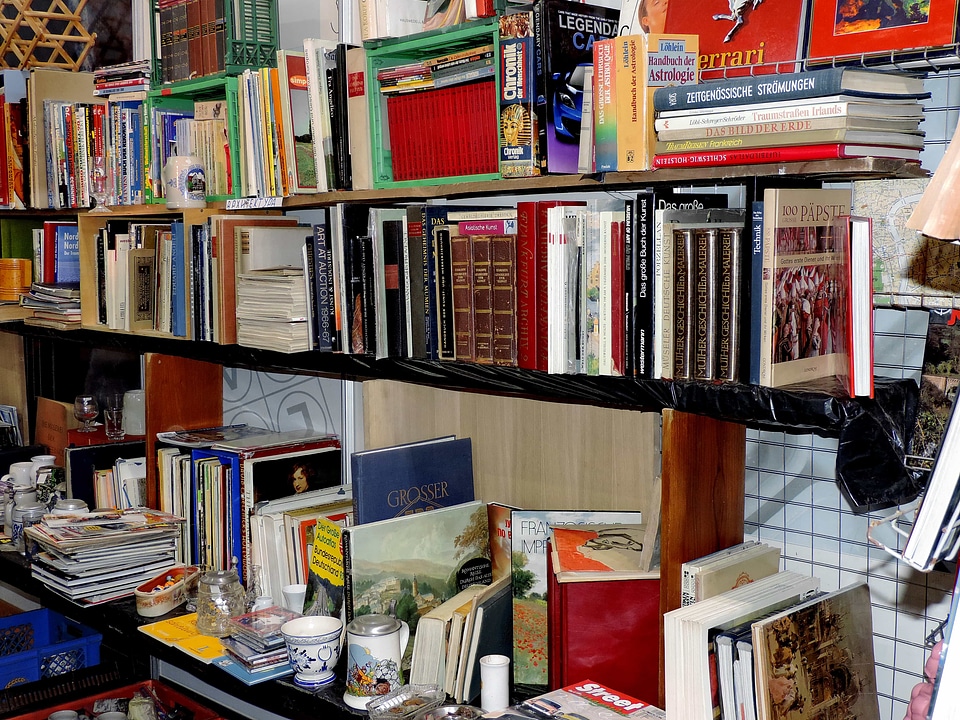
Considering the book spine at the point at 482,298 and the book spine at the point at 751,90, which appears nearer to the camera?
the book spine at the point at 751,90

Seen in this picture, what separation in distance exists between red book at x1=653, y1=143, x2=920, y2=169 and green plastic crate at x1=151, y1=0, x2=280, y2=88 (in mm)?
1117

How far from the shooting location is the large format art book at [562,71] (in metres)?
1.46

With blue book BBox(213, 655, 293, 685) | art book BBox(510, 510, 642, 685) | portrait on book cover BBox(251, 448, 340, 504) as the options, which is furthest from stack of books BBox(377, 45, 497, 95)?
blue book BBox(213, 655, 293, 685)

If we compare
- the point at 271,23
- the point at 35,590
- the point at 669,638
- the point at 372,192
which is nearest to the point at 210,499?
the point at 35,590

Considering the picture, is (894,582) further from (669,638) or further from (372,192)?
(372,192)

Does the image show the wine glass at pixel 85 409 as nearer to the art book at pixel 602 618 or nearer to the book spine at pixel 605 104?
the art book at pixel 602 618

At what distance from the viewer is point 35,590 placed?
2344 mm

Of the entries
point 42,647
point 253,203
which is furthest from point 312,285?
point 42,647

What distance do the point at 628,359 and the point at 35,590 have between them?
5.53 feet

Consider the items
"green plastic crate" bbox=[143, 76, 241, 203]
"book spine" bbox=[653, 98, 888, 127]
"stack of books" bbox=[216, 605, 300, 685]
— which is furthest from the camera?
"green plastic crate" bbox=[143, 76, 241, 203]

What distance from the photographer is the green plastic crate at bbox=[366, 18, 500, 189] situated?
5.09ft

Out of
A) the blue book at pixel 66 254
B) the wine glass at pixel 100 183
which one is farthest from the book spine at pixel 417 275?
the blue book at pixel 66 254

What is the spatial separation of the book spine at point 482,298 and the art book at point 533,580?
311 mm

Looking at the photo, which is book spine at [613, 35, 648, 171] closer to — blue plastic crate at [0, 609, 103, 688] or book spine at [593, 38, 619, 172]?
book spine at [593, 38, 619, 172]
